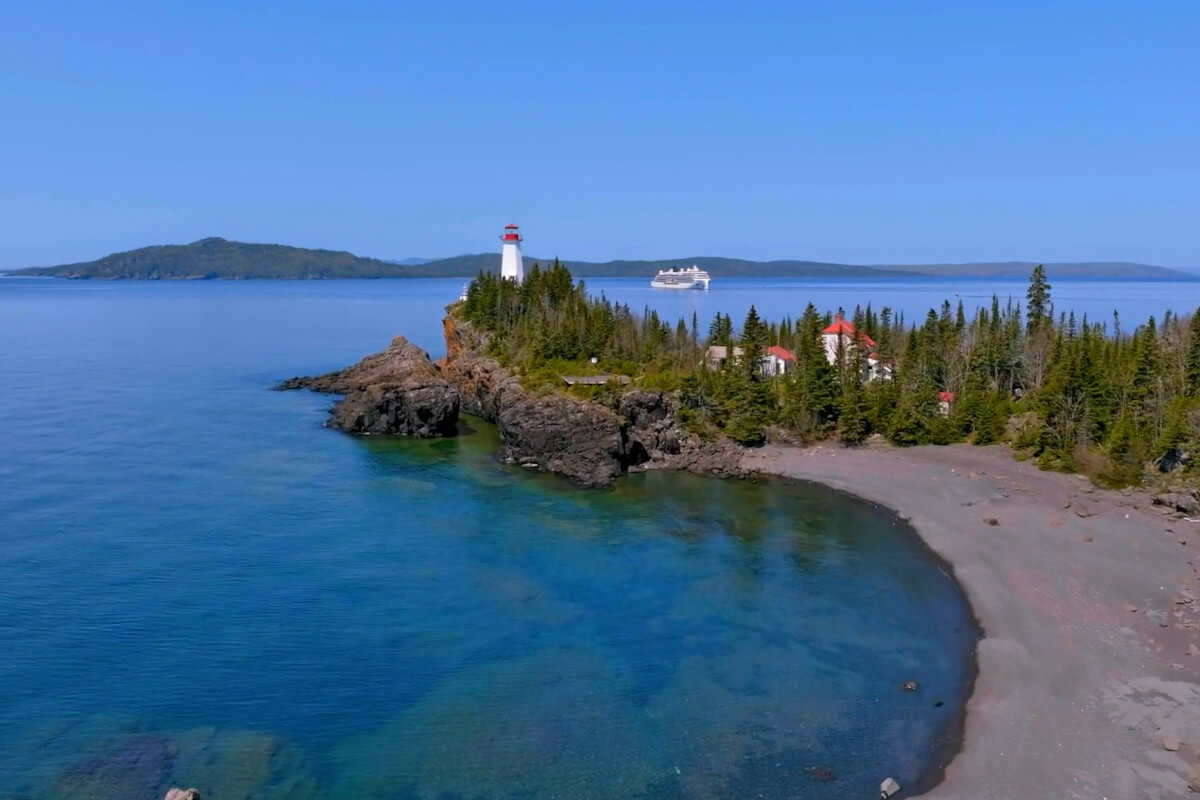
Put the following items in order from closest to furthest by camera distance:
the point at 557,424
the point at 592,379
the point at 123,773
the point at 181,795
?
the point at 181,795
the point at 123,773
the point at 557,424
the point at 592,379

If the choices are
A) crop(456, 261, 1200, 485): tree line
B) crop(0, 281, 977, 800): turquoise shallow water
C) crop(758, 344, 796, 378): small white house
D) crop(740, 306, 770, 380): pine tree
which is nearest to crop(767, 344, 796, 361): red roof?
crop(758, 344, 796, 378): small white house

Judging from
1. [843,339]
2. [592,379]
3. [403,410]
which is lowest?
[403,410]

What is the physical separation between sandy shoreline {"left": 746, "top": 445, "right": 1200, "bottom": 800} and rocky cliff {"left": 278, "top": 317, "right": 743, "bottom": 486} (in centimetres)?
964

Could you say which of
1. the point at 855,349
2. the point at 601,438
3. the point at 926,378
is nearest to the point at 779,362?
the point at 855,349

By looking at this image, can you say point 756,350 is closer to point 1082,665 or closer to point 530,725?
point 1082,665

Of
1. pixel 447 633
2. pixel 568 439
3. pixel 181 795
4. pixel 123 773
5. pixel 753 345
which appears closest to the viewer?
pixel 181 795

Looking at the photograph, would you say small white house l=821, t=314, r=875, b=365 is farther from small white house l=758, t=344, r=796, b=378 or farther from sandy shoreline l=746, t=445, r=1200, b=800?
sandy shoreline l=746, t=445, r=1200, b=800

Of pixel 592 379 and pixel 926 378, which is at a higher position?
pixel 592 379

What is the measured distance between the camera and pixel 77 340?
128750 millimetres

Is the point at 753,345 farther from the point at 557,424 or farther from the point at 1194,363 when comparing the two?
the point at 1194,363

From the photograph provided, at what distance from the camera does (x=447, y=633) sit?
1319 inches

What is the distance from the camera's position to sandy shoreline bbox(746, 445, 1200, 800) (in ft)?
80.2

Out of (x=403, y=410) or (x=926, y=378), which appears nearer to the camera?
(x=926, y=378)

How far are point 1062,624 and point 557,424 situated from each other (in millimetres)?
33423
